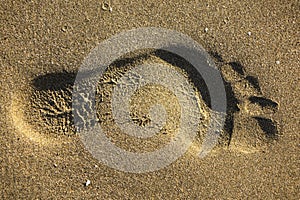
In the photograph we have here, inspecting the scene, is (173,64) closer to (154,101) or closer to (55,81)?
(154,101)

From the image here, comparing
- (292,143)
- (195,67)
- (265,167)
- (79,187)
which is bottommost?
(79,187)

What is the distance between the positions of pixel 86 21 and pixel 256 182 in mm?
1106

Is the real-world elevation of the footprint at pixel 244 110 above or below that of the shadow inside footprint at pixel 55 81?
above

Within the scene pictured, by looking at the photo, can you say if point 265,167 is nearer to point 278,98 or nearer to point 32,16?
point 278,98

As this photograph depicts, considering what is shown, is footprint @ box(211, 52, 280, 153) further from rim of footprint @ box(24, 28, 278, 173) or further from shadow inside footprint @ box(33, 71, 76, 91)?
shadow inside footprint @ box(33, 71, 76, 91)

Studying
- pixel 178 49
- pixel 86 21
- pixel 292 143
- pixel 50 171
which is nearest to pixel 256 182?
pixel 292 143

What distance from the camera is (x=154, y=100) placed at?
1.61 metres

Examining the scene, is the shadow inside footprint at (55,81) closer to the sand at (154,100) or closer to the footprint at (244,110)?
the sand at (154,100)

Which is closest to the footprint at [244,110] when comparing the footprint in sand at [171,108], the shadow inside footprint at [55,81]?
the footprint in sand at [171,108]

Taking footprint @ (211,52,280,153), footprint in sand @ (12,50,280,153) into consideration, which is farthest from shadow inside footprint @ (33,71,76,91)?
footprint @ (211,52,280,153)

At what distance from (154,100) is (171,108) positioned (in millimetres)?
87

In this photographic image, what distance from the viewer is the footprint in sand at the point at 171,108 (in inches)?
62.0

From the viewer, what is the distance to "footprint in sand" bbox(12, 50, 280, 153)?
1575mm

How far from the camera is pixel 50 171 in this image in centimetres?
161
